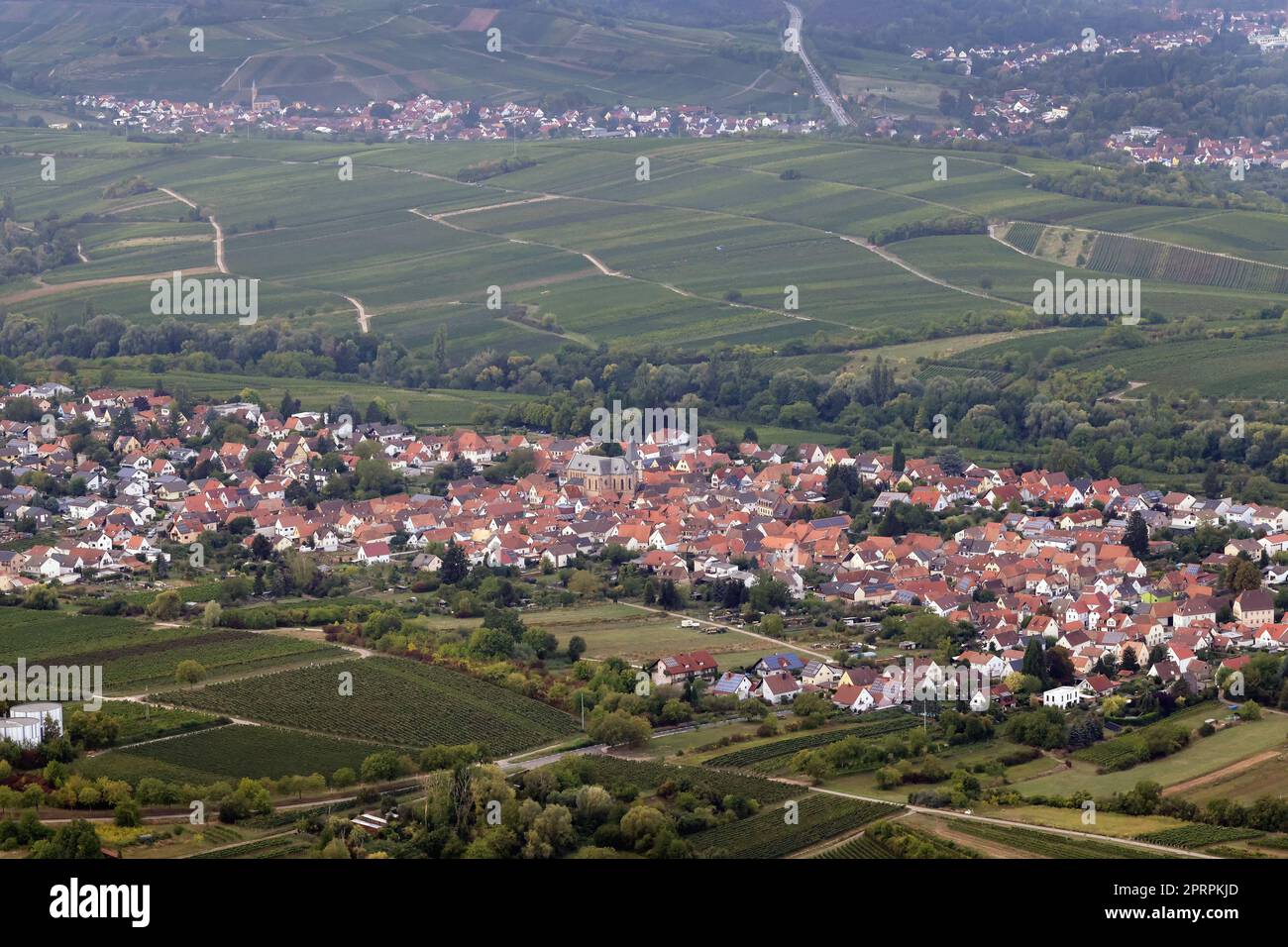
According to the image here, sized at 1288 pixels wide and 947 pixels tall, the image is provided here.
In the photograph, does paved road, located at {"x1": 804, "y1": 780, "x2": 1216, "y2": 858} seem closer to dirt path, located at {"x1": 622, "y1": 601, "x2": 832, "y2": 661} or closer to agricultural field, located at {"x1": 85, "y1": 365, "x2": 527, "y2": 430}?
dirt path, located at {"x1": 622, "y1": 601, "x2": 832, "y2": 661}

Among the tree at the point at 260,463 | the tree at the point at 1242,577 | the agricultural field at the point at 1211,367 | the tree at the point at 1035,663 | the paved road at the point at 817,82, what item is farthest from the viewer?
the paved road at the point at 817,82

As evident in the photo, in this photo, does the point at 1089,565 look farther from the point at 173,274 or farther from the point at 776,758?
the point at 173,274

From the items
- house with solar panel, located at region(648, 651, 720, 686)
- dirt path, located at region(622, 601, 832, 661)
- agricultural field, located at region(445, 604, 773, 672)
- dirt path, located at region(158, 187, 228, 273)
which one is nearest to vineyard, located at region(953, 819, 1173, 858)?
house with solar panel, located at region(648, 651, 720, 686)

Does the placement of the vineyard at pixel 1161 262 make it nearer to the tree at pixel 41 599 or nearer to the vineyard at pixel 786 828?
the tree at pixel 41 599

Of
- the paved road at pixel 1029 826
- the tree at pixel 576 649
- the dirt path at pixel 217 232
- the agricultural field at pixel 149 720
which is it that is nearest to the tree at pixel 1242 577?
the tree at pixel 576 649

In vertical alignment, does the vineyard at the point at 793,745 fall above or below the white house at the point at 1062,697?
below

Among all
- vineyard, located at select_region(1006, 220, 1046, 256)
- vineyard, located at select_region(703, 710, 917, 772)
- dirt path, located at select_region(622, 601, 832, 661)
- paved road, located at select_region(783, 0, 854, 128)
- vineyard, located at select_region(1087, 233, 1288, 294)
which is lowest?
vineyard, located at select_region(703, 710, 917, 772)
